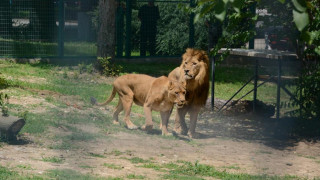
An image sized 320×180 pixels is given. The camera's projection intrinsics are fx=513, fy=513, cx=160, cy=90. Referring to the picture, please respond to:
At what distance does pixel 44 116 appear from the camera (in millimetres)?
6949

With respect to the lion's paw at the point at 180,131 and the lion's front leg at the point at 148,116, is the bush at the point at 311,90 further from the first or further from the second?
the lion's front leg at the point at 148,116

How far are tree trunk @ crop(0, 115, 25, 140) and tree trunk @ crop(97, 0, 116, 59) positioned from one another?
6369 mm

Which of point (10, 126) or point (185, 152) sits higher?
point (10, 126)

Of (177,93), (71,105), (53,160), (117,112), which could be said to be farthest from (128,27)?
(53,160)

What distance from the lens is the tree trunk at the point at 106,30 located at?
11.7 m

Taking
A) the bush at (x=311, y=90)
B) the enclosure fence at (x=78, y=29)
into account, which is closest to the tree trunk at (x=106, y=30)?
the enclosure fence at (x=78, y=29)

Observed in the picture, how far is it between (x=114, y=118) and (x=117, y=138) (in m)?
0.98

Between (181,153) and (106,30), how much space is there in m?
6.49

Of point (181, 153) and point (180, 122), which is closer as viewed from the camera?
point (181, 153)

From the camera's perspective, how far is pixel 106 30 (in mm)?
11844

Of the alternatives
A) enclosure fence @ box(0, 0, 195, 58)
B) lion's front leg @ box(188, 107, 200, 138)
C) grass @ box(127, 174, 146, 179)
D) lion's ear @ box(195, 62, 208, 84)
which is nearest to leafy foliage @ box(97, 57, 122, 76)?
enclosure fence @ box(0, 0, 195, 58)

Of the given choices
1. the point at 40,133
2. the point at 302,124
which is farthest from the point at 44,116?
the point at 302,124

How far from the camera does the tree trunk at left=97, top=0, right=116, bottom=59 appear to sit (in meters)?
11.7

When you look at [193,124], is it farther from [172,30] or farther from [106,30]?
[172,30]
